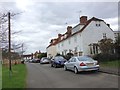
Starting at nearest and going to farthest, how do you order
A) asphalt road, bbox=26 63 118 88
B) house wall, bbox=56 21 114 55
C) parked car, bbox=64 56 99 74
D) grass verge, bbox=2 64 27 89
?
asphalt road, bbox=26 63 118 88, grass verge, bbox=2 64 27 89, parked car, bbox=64 56 99 74, house wall, bbox=56 21 114 55

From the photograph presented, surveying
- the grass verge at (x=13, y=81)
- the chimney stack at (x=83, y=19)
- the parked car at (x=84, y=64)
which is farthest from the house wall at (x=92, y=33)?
the grass verge at (x=13, y=81)

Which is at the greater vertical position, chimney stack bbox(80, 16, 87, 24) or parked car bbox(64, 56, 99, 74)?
chimney stack bbox(80, 16, 87, 24)

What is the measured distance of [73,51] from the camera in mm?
58125

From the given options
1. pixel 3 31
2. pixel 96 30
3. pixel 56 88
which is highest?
pixel 96 30

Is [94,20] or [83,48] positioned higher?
[94,20]

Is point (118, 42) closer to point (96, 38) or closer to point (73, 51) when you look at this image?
point (96, 38)

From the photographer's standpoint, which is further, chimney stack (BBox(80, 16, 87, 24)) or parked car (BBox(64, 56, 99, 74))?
chimney stack (BBox(80, 16, 87, 24))

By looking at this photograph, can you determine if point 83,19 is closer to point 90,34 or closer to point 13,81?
point 90,34

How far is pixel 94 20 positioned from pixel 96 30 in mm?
2079

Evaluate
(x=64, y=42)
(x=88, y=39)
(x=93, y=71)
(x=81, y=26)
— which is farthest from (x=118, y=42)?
(x=64, y=42)

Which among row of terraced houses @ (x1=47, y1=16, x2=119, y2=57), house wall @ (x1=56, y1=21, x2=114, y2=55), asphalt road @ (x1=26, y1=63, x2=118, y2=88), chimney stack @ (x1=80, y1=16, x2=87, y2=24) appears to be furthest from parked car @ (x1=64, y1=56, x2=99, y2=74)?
chimney stack @ (x1=80, y1=16, x2=87, y2=24)

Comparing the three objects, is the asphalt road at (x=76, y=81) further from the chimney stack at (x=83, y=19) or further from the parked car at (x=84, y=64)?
the chimney stack at (x=83, y=19)

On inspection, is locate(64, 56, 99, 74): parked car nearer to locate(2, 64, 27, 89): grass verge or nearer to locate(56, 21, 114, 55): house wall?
locate(2, 64, 27, 89): grass verge

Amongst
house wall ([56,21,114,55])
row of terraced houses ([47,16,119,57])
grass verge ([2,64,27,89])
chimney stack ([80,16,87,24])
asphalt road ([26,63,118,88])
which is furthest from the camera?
chimney stack ([80,16,87,24])
